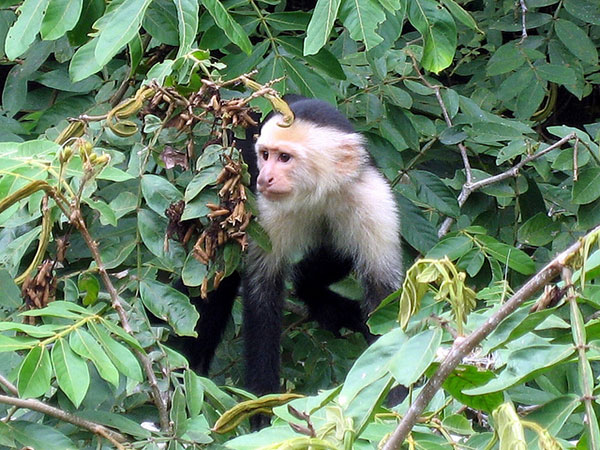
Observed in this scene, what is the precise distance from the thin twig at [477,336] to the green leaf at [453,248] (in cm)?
160

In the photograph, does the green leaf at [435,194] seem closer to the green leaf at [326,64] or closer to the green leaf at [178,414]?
the green leaf at [326,64]

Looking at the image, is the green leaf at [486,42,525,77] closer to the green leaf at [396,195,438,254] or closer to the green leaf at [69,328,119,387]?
the green leaf at [396,195,438,254]

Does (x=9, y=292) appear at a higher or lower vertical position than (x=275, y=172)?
higher

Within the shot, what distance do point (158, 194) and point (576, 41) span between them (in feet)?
7.11

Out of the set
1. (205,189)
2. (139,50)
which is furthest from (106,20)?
(205,189)

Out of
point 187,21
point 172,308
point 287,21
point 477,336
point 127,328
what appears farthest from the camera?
point 287,21

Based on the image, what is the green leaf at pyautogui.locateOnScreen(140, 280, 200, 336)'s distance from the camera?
2070 mm

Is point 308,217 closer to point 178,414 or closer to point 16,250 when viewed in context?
point 16,250

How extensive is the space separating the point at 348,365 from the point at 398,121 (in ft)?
2.73

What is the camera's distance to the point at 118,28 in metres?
2.15

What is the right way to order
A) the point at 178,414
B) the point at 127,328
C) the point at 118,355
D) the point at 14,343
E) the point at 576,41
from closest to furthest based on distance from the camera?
the point at 14,343 → the point at 118,355 → the point at 178,414 → the point at 127,328 → the point at 576,41

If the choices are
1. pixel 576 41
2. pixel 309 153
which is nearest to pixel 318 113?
pixel 309 153

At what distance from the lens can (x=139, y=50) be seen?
2.38m

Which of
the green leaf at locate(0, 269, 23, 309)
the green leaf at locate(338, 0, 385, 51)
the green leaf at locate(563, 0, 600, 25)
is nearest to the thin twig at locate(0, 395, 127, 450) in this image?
the green leaf at locate(0, 269, 23, 309)
